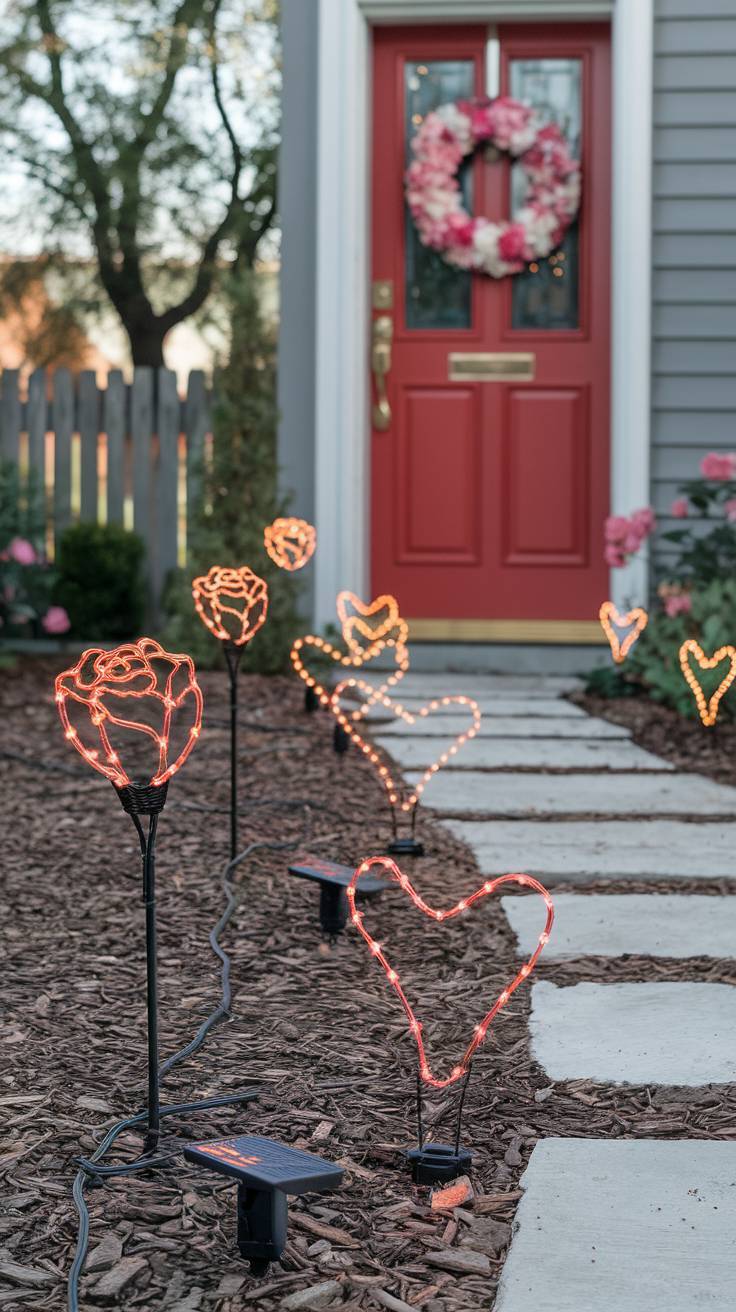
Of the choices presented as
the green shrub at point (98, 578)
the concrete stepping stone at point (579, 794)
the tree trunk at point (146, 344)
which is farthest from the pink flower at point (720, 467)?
the tree trunk at point (146, 344)

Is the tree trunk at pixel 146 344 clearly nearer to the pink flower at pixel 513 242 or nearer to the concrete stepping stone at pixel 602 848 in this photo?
the pink flower at pixel 513 242

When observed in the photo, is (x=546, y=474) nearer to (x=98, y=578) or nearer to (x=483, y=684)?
(x=483, y=684)

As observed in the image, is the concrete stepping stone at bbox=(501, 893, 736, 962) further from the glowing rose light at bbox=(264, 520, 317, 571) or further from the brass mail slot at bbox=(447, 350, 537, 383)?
the brass mail slot at bbox=(447, 350, 537, 383)

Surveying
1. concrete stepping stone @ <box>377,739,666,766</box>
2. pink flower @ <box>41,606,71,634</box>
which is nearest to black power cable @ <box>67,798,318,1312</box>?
concrete stepping stone @ <box>377,739,666,766</box>

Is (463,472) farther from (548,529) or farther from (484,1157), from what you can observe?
(484,1157)

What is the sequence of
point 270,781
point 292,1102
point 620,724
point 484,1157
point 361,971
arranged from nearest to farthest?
point 484,1157 < point 292,1102 < point 361,971 < point 270,781 < point 620,724

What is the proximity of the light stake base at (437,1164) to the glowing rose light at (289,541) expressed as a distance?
2.67m

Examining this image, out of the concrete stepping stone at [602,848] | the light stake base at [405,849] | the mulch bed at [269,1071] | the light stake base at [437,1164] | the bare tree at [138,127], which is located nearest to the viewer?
the mulch bed at [269,1071]

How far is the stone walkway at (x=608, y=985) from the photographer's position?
1.46 metres

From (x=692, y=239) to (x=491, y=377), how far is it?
37.2 inches

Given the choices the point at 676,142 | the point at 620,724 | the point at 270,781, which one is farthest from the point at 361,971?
the point at 676,142

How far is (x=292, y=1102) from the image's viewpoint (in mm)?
1907

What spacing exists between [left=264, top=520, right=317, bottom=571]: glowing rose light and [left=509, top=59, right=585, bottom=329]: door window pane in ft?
4.55

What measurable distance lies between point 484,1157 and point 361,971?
2.41ft
